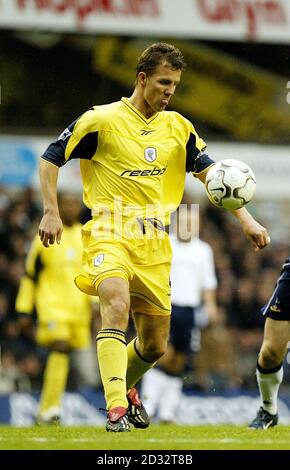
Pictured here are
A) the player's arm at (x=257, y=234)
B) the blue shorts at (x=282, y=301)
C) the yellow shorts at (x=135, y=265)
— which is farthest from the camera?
the blue shorts at (x=282, y=301)

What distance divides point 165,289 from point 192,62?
10.8m

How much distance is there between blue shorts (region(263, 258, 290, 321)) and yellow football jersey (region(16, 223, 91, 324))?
4.65 m

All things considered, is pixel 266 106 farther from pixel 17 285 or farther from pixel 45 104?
pixel 17 285

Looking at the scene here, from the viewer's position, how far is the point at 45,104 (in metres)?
18.3

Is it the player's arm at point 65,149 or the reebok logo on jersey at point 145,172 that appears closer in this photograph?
the player's arm at point 65,149

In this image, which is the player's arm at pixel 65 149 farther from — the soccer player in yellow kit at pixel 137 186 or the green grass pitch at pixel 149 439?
the green grass pitch at pixel 149 439

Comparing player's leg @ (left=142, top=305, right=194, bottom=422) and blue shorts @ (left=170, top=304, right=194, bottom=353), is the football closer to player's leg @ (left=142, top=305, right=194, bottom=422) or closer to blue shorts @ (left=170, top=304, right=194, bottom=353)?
player's leg @ (left=142, top=305, right=194, bottom=422)

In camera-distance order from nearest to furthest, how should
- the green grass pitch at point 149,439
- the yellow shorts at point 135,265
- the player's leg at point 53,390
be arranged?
the green grass pitch at point 149,439 < the yellow shorts at point 135,265 < the player's leg at point 53,390

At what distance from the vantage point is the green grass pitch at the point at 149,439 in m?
6.74

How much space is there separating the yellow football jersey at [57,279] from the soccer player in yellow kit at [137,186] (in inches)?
180

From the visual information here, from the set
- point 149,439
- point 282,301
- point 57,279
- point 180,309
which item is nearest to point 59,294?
point 57,279

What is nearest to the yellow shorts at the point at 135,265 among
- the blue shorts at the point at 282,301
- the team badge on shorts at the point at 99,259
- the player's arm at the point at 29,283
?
the team badge on shorts at the point at 99,259

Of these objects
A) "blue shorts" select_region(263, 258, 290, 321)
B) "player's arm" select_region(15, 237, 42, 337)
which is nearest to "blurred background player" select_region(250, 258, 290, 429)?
"blue shorts" select_region(263, 258, 290, 321)
